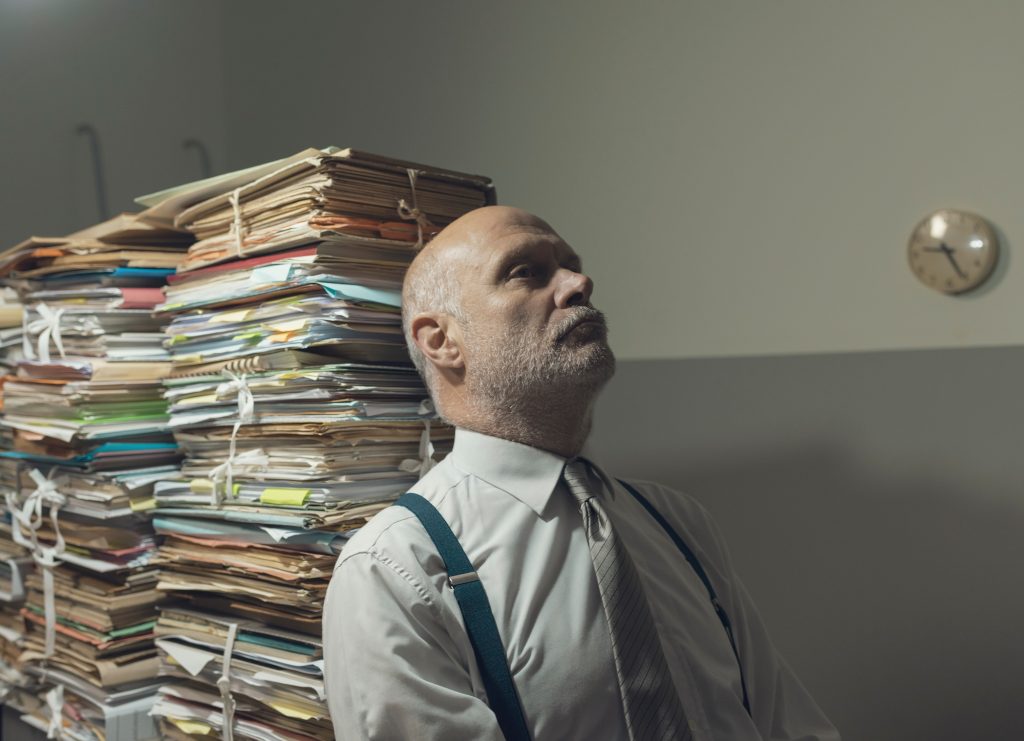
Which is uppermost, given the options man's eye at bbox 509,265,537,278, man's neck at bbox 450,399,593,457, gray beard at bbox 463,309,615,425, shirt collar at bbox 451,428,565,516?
man's eye at bbox 509,265,537,278

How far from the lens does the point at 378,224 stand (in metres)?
1.52

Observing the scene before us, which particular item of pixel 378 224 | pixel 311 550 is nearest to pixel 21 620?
pixel 311 550

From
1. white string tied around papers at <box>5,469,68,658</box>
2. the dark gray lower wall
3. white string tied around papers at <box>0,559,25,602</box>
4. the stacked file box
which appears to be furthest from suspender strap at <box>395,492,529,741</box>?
white string tied around papers at <box>0,559,25,602</box>

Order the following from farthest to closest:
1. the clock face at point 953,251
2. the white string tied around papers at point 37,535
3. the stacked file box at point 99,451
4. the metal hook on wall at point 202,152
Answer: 1. the metal hook on wall at point 202,152
2. the white string tied around papers at point 37,535
3. the stacked file box at point 99,451
4. the clock face at point 953,251

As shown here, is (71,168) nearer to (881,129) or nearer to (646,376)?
(646,376)

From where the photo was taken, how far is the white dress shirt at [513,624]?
1.17m

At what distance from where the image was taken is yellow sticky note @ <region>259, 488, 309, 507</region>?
1462mm

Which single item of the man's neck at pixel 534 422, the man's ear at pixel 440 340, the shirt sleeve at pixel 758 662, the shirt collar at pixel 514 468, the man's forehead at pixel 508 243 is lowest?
the shirt sleeve at pixel 758 662

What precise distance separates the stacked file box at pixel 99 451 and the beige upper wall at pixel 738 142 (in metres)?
0.95

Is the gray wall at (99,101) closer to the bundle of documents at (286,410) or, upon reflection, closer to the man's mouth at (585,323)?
the bundle of documents at (286,410)

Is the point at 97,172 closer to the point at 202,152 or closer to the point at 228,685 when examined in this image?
the point at 202,152

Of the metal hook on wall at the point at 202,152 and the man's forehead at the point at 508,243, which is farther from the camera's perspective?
the metal hook on wall at the point at 202,152

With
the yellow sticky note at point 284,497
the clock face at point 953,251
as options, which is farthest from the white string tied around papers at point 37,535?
the clock face at point 953,251

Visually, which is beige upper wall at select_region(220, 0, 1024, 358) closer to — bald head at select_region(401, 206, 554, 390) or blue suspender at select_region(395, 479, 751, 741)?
bald head at select_region(401, 206, 554, 390)
